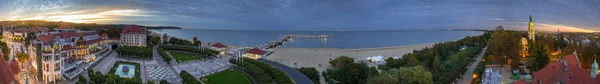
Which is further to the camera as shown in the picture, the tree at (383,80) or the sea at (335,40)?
the sea at (335,40)

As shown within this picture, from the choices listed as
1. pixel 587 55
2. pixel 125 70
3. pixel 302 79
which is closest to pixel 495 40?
pixel 587 55

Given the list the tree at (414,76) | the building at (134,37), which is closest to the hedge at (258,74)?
the tree at (414,76)

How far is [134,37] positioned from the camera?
109 feet

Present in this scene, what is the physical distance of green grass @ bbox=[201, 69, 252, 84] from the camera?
16641 mm

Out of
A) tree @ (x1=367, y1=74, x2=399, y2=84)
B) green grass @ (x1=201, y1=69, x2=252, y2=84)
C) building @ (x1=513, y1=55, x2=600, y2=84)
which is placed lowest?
green grass @ (x1=201, y1=69, x2=252, y2=84)

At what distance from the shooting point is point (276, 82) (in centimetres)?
1586

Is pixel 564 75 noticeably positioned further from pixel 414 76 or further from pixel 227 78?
pixel 227 78

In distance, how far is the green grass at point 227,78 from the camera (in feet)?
54.6

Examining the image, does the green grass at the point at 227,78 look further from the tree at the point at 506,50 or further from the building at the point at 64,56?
the tree at the point at 506,50

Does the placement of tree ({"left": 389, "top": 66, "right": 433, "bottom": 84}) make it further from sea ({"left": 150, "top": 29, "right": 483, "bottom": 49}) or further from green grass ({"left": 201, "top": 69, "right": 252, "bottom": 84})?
sea ({"left": 150, "top": 29, "right": 483, "bottom": 49})

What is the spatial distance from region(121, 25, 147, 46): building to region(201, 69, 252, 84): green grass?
17166 mm

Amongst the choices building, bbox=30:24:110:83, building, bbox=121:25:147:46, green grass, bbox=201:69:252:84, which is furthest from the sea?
green grass, bbox=201:69:252:84

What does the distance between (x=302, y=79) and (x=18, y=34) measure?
32.1 m

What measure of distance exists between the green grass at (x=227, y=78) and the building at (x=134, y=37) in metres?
17.2
